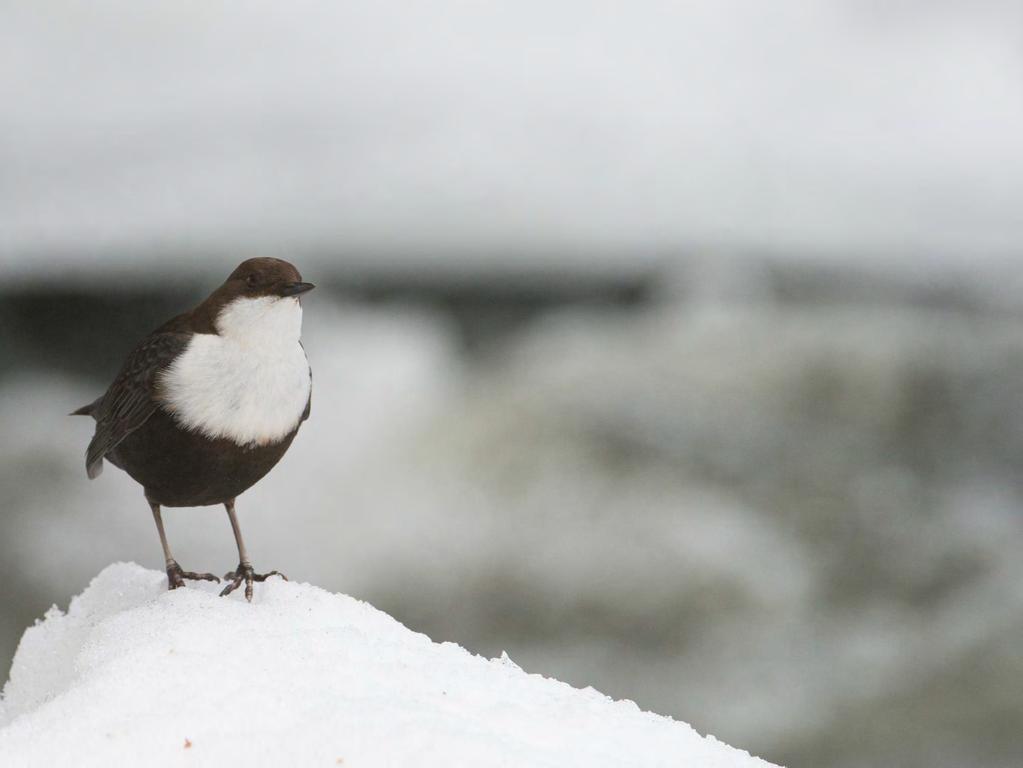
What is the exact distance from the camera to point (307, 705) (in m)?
1.41

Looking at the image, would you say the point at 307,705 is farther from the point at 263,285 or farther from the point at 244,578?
the point at 263,285

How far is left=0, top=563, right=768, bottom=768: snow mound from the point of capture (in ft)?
4.26

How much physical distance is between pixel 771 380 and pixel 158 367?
401cm

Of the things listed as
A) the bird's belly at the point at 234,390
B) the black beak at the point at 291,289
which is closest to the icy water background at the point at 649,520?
the bird's belly at the point at 234,390

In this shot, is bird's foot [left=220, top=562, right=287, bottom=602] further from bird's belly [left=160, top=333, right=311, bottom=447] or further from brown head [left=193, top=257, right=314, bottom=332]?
brown head [left=193, top=257, right=314, bottom=332]

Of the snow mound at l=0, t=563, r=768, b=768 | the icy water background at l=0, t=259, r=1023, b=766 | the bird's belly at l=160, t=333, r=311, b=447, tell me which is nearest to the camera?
the snow mound at l=0, t=563, r=768, b=768

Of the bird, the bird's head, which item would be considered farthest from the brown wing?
the bird's head

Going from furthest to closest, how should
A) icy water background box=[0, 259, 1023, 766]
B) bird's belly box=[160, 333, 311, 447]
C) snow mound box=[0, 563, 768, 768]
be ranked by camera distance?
icy water background box=[0, 259, 1023, 766] < bird's belly box=[160, 333, 311, 447] < snow mound box=[0, 563, 768, 768]

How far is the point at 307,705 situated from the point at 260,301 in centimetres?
80

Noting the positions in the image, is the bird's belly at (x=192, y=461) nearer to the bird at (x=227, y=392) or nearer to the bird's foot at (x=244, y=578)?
the bird at (x=227, y=392)

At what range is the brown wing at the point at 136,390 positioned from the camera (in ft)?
6.57

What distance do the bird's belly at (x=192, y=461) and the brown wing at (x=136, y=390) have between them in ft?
0.09

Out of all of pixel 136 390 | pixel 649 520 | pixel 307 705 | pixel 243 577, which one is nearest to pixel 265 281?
pixel 136 390

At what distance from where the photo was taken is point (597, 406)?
541cm
